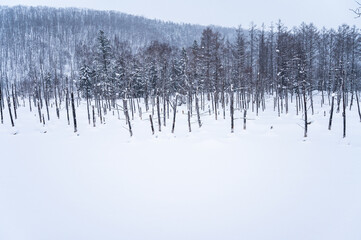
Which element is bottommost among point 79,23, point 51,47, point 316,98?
point 316,98

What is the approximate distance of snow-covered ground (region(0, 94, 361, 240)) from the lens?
20.7 feet

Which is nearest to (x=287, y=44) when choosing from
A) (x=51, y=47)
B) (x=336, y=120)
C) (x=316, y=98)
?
(x=316, y=98)

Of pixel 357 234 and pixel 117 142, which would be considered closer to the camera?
pixel 357 234

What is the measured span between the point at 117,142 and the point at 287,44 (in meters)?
32.3

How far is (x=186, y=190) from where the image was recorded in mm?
8891

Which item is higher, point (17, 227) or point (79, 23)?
point (79, 23)

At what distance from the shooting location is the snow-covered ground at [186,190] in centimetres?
632

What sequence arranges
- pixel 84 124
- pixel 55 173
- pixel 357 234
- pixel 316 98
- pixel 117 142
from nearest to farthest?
1. pixel 357 234
2. pixel 55 173
3. pixel 117 142
4. pixel 84 124
5. pixel 316 98

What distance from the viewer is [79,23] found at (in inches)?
5374

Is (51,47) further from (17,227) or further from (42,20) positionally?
(17,227)

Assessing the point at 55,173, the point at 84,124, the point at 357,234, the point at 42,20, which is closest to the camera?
the point at 357,234

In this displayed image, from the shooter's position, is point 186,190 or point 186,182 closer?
point 186,190

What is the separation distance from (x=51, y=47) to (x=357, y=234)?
146219 millimetres

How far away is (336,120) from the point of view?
24828mm
